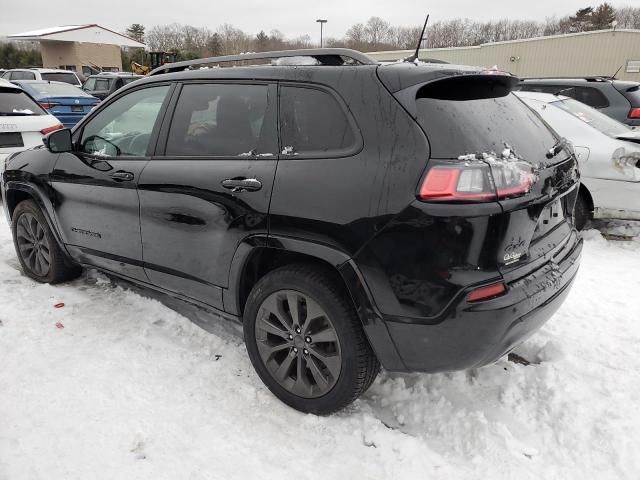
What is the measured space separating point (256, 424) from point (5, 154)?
577 cm

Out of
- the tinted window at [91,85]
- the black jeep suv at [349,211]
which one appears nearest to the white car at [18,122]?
the black jeep suv at [349,211]

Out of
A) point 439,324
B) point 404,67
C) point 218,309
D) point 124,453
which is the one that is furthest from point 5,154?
point 439,324

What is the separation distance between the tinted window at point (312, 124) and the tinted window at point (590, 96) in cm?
706

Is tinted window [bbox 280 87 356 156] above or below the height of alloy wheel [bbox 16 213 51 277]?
above

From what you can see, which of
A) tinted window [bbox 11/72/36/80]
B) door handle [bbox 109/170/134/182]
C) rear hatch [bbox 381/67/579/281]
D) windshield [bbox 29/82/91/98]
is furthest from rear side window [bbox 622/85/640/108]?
tinted window [bbox 11/72/36/80]

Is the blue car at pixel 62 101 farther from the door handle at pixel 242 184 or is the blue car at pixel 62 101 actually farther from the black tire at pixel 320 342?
the black tire at pixel 320 342

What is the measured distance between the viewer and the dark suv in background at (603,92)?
770 cm

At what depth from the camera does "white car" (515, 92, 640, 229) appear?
16.5ft

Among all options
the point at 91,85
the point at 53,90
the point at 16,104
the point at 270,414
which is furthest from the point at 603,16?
the point at 270,414

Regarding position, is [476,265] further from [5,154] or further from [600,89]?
[600,89]

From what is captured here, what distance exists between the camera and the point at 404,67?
2.29 m

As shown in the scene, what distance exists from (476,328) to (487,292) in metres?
0.16

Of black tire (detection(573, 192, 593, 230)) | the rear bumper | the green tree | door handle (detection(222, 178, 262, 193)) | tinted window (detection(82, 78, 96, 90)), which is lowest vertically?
black tire (detection(573, 192, 593, 230))

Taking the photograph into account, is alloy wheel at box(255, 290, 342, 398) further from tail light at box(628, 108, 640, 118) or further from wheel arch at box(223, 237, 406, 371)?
tail light at box(628, 108, 640, 118)
